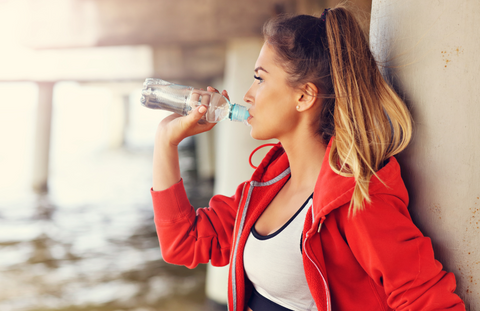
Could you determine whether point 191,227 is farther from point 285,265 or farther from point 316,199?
point 316,199

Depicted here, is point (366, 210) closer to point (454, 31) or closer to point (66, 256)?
point (454, 31)

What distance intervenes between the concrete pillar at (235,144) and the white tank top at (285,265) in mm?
4123

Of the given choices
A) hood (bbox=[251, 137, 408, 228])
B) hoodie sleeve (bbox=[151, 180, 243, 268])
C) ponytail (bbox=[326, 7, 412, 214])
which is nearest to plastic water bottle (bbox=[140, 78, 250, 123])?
hoodie sleeve (bbox=[151, 180, 243, 268])

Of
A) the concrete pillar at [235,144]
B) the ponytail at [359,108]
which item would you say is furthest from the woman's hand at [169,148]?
the concrete pillar at [235,144]

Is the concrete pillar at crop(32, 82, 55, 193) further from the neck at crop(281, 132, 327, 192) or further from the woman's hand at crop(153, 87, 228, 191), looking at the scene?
the neck at crop(281, 132, 327, 192)

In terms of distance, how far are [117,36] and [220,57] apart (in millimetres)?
6960

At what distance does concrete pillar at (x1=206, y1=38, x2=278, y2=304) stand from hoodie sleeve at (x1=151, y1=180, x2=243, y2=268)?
3.70m

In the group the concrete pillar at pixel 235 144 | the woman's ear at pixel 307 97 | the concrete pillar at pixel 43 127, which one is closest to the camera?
the woman's ear at pixel 307 97

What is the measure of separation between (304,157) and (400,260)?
72 cm

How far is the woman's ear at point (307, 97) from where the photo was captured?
188 centimetres

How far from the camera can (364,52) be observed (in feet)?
5.75

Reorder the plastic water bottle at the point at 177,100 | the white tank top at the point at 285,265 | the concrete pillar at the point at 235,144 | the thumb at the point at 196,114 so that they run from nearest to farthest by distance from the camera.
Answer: the white tank top at the point at 285,265 < the thumb at the point at 196,114 < the plastic water bottle at the point at 177,100 < the concrete pillar at the point at 235,144

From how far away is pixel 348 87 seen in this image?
5.55ft

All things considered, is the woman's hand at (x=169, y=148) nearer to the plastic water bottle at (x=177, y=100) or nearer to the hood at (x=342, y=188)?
the plastic water bottle at (x=177, y=100)
